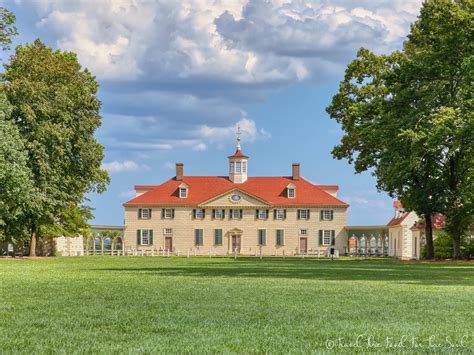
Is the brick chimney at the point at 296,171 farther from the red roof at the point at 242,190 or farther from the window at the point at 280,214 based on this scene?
the window at the point at 280,214

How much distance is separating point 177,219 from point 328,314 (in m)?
74.8

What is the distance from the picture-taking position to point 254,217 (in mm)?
85938

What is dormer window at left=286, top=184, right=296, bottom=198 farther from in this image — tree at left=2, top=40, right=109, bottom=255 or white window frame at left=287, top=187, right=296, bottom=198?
tree at left=2, top=40, right=109, bottom=255

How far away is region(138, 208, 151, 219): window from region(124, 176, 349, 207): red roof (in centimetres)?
71

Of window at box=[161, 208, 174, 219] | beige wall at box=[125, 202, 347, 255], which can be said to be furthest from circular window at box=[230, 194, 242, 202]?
window at box=[161, 208, 174, 219]

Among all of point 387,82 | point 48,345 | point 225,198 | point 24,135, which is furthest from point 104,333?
point 225,198

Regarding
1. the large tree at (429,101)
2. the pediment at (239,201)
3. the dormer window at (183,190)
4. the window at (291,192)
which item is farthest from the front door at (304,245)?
the large tree at (429,101)

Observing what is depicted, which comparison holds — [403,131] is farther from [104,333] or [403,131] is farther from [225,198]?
[225,198]

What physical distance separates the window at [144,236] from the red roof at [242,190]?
2762 mm

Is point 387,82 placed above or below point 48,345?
above

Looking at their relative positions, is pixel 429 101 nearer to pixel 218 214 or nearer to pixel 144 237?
pixel 218 214

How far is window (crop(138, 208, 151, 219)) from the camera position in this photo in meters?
86.5

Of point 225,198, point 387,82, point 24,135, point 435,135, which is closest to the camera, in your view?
point 435,135

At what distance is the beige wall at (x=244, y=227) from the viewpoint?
3374 inches
